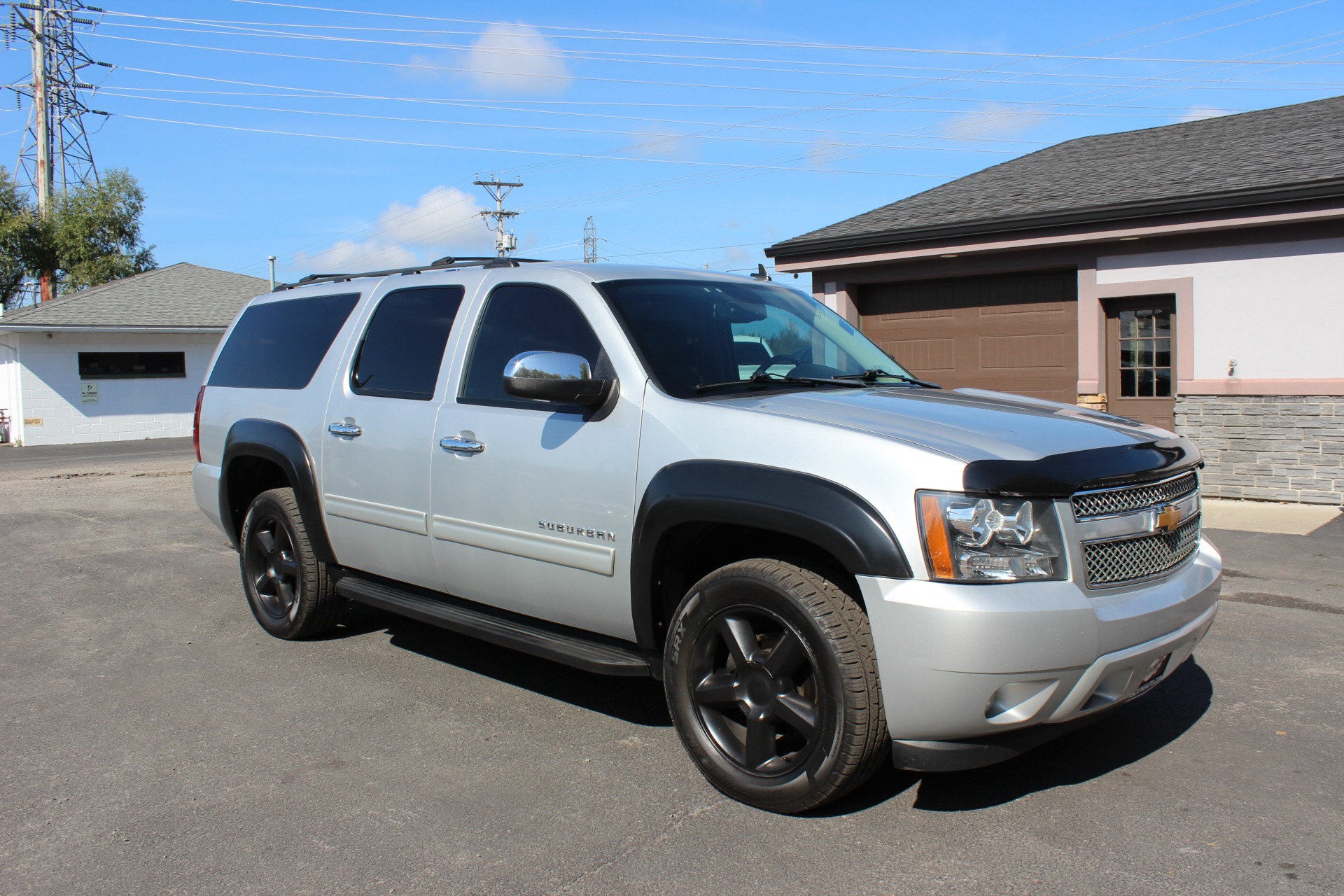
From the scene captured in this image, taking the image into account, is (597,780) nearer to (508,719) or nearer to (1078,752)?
(508,719)

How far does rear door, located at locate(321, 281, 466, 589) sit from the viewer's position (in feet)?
15.9

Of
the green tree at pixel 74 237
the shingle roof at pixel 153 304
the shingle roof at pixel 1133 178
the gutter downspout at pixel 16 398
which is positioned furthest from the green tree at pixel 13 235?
the shingle roof at pixel 1133 178

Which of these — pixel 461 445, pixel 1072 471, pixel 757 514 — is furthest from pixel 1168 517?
pixel 461 445

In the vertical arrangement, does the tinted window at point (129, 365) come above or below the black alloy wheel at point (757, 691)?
above

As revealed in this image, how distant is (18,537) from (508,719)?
7576mm

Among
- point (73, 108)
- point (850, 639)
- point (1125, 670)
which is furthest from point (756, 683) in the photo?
point (73, 108)

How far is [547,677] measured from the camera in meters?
5.21

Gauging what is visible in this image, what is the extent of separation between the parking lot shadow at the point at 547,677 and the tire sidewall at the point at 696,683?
0.76 m

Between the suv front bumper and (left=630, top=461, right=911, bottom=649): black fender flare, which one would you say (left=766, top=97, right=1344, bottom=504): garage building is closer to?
the suv front bumper

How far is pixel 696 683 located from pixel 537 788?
71cm

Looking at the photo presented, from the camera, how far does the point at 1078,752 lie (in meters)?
4.05

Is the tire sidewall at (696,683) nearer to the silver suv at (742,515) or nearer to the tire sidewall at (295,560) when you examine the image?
the silver suv at (742,515)

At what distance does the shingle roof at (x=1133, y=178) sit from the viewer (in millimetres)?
10453

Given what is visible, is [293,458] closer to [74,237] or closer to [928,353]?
[928,353]
